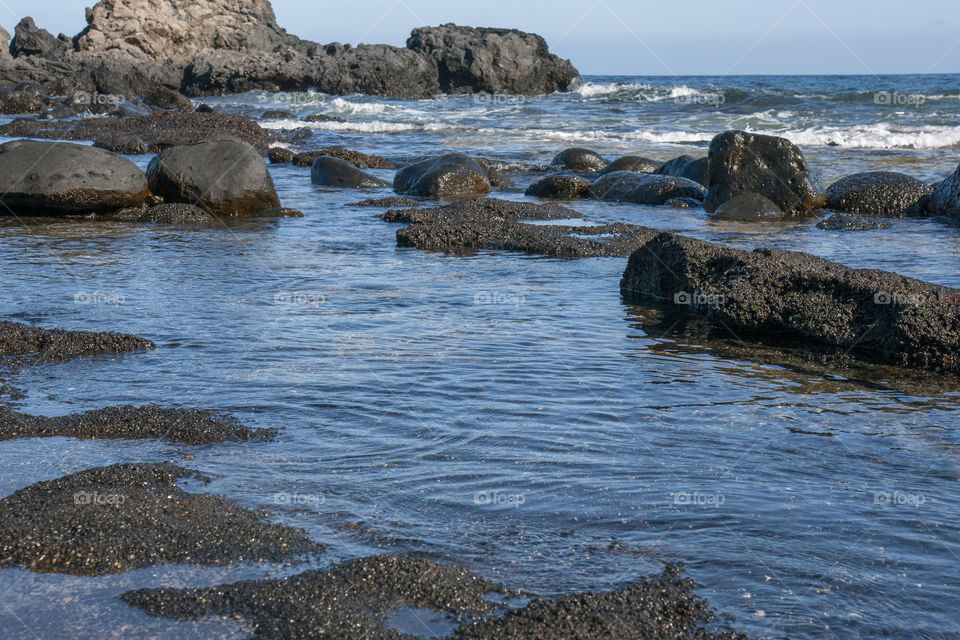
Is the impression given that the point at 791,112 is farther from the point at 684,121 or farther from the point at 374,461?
the point at 374,461

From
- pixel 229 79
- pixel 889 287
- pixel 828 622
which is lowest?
pixel 828 622

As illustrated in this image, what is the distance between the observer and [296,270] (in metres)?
8.73

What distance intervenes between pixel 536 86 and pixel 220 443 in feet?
196

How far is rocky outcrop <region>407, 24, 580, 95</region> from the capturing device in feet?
192

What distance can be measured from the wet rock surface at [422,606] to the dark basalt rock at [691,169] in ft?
44.2

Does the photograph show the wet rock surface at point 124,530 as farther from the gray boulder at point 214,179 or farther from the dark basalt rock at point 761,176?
the dark basalt rock at point 761,176

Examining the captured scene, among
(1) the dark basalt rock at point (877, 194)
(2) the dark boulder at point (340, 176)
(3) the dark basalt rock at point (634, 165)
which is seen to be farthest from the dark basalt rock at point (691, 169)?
(2) the dark boulder at point (340, 176)

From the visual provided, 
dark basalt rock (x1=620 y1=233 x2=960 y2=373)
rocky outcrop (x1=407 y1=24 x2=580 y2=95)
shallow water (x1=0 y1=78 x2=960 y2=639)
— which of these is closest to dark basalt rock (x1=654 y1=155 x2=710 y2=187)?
shallow water (x1=0 y1=78 x2=960 y2=639)

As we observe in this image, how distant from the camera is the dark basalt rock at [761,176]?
1374 centimetres

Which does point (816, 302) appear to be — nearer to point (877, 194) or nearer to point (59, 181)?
point (877, 194)

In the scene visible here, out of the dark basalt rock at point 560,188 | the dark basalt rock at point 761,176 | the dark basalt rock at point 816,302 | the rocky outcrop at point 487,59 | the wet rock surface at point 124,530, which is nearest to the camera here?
the wet rock surface at point 124,530

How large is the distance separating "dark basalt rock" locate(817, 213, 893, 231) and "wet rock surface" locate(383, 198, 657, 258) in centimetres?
276

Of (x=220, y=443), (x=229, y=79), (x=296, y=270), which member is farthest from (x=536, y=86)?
(x=220, y=443)

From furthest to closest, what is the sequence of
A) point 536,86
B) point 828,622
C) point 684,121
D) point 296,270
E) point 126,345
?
point 536,86
point 684,121
point 296,270
point 126,345
point 828,622
